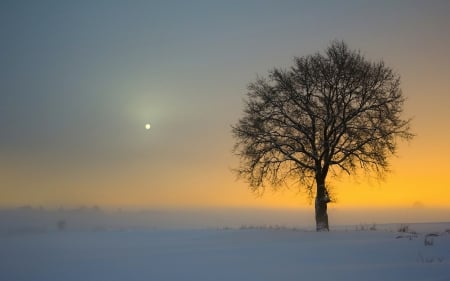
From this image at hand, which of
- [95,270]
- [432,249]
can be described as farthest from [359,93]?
[95,270]

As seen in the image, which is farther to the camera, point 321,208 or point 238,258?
point 321,208

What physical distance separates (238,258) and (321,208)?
A: 37.2 ft

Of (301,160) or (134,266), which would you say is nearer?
(134,266)

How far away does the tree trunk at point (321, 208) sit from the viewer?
24125 millimetres

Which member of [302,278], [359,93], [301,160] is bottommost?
[302,278]

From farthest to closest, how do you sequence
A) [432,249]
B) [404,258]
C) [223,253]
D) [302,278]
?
1. [223,253]
2. [432,249]
3. [404,258]
4. [302,278]

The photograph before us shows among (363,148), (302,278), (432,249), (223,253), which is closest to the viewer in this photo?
(302,278)

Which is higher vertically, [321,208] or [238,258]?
[321,208]

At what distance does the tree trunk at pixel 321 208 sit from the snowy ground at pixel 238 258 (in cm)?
429

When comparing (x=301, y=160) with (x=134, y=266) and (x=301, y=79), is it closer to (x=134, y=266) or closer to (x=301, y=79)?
(x=301, y=79)

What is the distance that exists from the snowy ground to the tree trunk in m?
4.29

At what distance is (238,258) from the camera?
46.3ft

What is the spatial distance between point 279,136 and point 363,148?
4.71 m

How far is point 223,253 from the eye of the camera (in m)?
15.2
